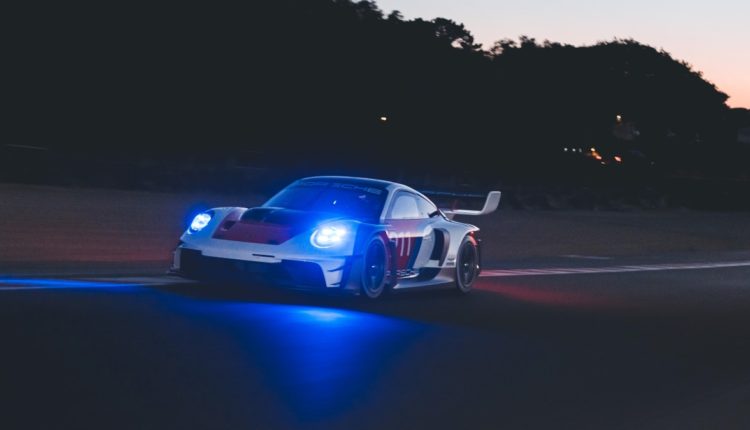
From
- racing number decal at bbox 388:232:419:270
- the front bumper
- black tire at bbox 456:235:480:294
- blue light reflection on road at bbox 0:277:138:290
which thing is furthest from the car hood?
black tire at bbox 456:235:480:294

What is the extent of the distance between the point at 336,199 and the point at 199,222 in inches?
64.9

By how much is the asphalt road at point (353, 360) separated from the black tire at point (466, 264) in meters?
0.26

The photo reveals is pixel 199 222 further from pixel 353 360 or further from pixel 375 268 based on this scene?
pixel 353 360

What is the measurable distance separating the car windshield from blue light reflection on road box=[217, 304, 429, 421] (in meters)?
1.86

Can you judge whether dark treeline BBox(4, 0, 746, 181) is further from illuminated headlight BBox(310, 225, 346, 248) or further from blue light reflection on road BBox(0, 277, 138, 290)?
illuminated headlight BBox(310, 225, 346, 248)

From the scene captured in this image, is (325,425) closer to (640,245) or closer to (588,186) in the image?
(640,245)

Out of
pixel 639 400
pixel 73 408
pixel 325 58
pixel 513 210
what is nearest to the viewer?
pixel 73 408

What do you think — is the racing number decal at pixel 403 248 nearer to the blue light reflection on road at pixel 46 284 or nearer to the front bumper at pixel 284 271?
the front bumper at pixel 284 271

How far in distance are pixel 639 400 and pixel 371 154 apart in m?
40.8

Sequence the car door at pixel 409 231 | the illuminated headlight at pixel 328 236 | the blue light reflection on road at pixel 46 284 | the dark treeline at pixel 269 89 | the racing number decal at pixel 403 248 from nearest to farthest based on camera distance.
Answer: the blue light reflection on road at pixel 46 284 → the illuminated headlight at pixel 328 236 → the racing number decal at pixel 403 248 → the car door at pixel 409 231 → the dark treeline at pixel 269 89

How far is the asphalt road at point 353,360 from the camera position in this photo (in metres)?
7.50

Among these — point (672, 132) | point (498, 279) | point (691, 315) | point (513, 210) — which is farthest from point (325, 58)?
point (672, 132)

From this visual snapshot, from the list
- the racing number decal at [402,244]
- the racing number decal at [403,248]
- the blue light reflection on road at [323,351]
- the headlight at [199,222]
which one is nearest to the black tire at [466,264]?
the racing number decal at [403,248]

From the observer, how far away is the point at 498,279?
17938 mm
